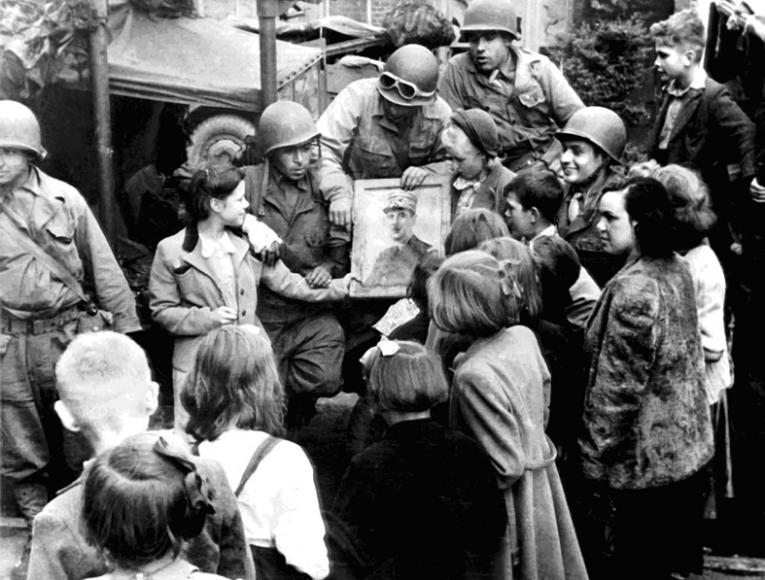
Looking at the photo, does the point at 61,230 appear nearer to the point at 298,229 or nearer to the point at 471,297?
the point at 298,229

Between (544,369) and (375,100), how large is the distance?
3.02m

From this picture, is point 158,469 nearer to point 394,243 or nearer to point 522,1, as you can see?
point 394,243

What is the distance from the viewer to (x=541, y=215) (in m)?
6.15

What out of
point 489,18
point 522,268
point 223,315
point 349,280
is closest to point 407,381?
point 522,268

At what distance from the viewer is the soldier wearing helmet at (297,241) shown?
691 cm

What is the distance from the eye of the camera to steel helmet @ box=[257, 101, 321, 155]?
6.90 m

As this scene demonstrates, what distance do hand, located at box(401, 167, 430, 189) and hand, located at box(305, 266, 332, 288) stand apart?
0.71 meters

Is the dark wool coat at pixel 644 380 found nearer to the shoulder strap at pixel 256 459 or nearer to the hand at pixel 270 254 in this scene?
the hand at pixel 270 254

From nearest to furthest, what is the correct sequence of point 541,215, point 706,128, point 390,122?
point 541,215
point 706,128
point 390,122

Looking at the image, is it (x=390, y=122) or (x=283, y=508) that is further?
(x=390, y=122)

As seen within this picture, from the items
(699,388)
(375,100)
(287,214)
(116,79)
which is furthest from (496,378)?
(116,79)

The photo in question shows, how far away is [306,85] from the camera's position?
1130 cm

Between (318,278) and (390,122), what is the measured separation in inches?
48.7

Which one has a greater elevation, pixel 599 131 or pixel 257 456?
pixel 599 131
